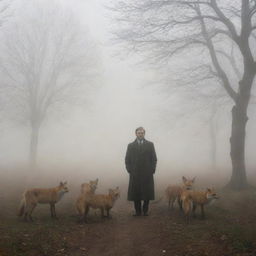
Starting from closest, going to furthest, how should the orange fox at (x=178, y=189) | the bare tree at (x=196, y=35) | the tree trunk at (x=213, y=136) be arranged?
the orange fox at (x=178, y=189) < the bare tree at (x=196, y=35) < the tree trunk at (x=213, y=136)

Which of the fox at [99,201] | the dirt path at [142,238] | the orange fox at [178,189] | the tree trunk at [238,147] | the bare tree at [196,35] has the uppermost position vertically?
the bare tree at [196,35]

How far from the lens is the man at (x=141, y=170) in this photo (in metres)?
10.9

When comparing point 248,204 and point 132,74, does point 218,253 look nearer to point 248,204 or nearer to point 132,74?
point 248,204

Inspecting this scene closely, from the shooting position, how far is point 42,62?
2912cm

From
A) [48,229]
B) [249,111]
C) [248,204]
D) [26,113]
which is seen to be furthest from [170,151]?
[48,229]

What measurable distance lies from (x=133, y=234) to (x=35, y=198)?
2.88 metres

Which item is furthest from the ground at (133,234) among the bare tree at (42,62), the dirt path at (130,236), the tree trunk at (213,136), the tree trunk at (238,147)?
the tree trunk at (213,136)

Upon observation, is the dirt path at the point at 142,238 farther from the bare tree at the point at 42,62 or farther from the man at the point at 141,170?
the bare tree at the point at 42,62

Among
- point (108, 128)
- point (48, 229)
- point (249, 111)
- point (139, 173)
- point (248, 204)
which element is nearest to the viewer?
point (48, 229)

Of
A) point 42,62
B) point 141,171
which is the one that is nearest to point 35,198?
point 141,171

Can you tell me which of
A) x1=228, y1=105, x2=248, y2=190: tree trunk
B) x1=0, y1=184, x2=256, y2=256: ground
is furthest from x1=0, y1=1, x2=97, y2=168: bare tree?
x1=0, y1=184, x2=256, y2=256: ground

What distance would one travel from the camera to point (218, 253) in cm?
711

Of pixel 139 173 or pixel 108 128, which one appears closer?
pixel 139 173

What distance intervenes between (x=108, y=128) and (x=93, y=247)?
4824cm
